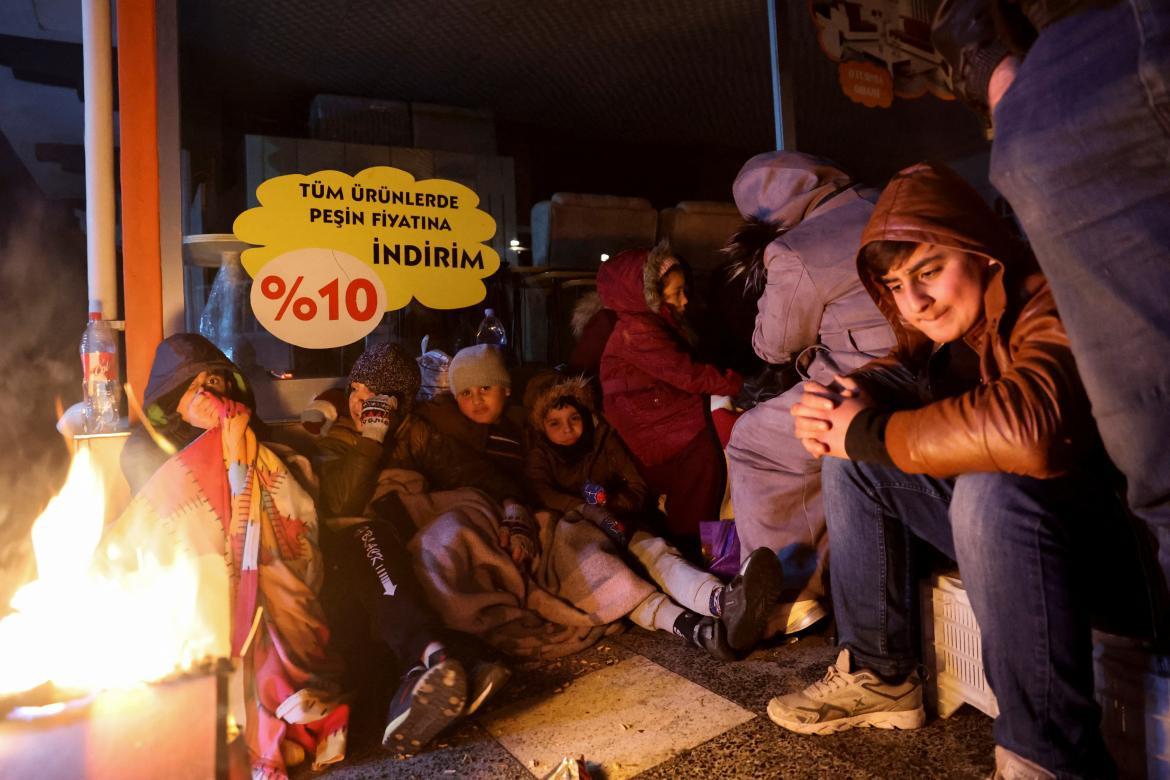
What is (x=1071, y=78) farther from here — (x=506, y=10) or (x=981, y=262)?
(x=506, y=10)

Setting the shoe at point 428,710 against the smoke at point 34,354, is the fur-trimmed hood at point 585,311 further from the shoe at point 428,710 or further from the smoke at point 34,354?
the smoke at point 34,354

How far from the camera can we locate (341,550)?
263 centimetres

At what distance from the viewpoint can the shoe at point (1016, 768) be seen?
1404 mm

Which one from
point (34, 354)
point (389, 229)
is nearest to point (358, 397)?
point (389, 229)

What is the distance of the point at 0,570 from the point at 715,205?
4.71 m

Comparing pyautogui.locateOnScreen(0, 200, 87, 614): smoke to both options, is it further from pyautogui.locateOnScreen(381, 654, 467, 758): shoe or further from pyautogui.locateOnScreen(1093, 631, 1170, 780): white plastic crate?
pyautogui.locateOnScreen(1093, 631, 1170, 780): white plastic crate

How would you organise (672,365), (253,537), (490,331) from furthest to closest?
(490,331) < (672,365) < (253,537)

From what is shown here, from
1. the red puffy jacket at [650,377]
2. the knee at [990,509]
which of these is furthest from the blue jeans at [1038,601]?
the red puffy jacket at [650,377]

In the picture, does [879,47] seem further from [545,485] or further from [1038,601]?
[1038,601]

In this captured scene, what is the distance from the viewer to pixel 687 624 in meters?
2.63

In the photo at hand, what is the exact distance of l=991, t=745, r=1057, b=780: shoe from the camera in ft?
4.61

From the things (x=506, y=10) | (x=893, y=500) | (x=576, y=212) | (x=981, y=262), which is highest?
(x=506, y=10)

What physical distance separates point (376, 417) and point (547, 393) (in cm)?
85

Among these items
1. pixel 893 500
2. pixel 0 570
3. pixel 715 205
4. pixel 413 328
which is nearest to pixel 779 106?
pixel 715 205
